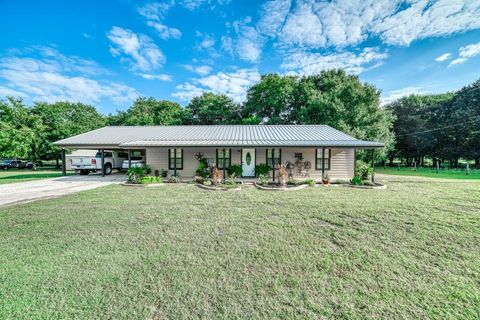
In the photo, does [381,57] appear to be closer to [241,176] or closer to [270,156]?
[270,156]

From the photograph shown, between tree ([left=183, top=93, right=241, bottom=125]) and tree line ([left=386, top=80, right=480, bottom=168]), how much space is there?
2019cm

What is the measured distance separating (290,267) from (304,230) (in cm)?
155

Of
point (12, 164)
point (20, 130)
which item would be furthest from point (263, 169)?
point (12, 164)

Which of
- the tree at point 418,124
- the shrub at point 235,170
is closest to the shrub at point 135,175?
the shrub at point 235,170

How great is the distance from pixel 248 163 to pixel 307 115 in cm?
1162

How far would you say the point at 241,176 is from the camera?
13156mm

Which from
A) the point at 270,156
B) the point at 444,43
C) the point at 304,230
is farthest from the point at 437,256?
the point at 444,43

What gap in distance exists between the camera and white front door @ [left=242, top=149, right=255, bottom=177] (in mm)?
13195

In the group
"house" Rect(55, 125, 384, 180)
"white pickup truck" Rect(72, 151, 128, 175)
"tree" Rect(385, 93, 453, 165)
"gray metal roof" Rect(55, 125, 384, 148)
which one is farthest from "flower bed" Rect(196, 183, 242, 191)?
"tree" Rect(385, 93, 453, 165)

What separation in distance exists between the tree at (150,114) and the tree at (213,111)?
1762 millimetres

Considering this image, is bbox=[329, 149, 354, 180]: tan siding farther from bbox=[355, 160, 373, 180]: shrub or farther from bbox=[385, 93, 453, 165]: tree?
bbox=[385, 93, 453, 165]: tree

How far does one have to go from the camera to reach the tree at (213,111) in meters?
26.8

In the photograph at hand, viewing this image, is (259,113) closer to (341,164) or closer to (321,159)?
(321,159)

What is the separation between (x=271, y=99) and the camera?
24.4 m
